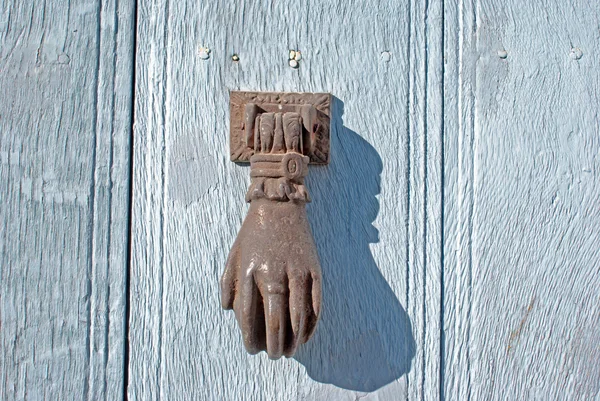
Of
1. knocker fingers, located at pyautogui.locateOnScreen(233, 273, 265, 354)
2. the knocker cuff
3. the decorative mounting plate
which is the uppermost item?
the decorative mounting plate

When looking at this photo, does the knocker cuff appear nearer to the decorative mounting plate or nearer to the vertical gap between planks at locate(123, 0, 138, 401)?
the decorative mounting plate

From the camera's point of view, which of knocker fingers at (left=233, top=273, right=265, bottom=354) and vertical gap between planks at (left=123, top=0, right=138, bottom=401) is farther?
vertical gap between planks at (left=123, top=0, right=138, bottom=401)

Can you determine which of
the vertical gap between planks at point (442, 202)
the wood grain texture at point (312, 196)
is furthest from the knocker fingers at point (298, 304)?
the vertical gap between planks at point (442, 202)

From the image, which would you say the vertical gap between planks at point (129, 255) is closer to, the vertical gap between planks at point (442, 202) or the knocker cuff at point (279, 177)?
the knocker cuff at point (279, 177)

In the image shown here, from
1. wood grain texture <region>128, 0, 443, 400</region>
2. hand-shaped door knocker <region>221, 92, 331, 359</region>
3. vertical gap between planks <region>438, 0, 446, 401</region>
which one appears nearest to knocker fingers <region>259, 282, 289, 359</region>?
hand-shaped door knocker <region>221, 92, 331, 359</region>

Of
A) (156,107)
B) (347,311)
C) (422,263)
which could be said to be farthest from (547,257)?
(156,107)

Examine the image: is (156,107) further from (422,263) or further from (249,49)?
(422,263)
